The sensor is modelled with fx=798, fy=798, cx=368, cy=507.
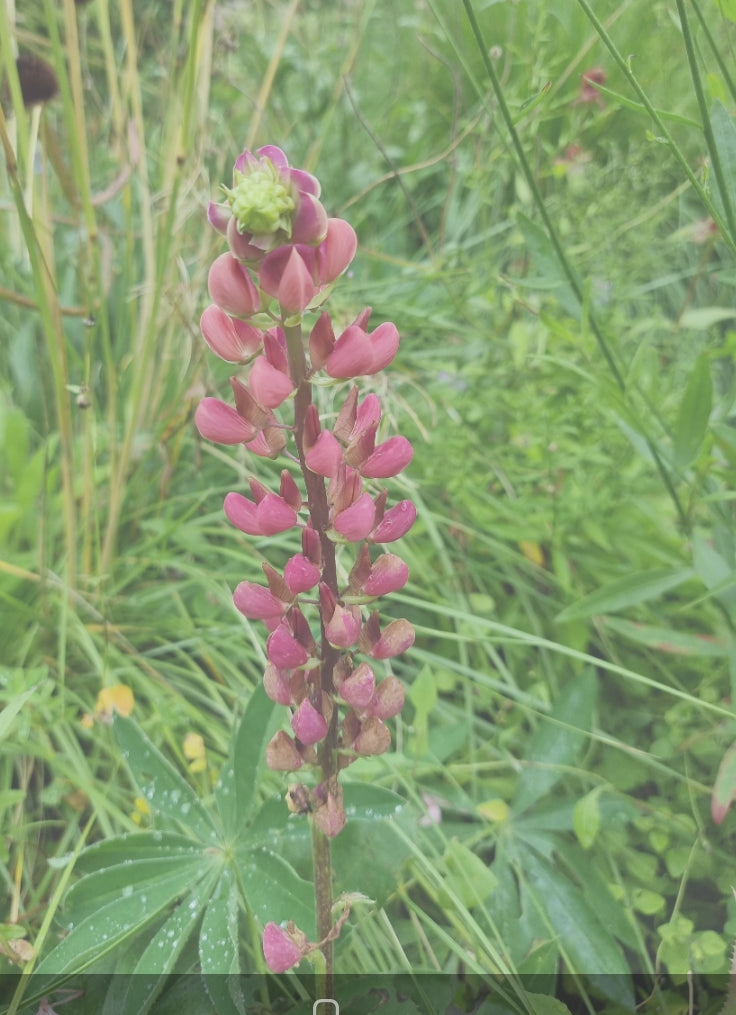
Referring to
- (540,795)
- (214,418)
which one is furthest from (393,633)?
(540,795)

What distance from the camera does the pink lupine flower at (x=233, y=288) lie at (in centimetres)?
52

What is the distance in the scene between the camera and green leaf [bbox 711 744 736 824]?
88 centimetres

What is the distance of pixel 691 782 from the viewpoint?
0.99 metres

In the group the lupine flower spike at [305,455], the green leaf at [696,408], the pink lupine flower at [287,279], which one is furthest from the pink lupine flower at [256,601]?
the green leaf at [696,408]

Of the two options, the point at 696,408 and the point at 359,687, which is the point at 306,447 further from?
the point at 696,408

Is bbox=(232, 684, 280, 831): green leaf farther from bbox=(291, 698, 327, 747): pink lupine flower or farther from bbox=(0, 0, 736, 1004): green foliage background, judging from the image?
bbox=(291, 698, 327, 747): pink lupine flower

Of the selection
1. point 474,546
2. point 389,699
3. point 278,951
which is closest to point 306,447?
point 389,699

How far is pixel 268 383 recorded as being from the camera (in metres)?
0.53

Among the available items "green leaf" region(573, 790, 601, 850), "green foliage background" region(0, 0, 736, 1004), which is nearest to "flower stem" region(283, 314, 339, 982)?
"green foliage background" region(0, 0, 736, 1004)

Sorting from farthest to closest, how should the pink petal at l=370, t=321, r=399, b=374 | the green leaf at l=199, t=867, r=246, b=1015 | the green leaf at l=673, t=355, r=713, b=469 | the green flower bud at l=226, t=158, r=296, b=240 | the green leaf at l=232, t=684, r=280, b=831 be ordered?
the green leaf at l=673, t=355, r=713, b=469 → the green leaf at l=232, t=684, r=280, b=831 → the green leaf at l=199, t=867, r=246, b=1015 → the pink petal at l=370, t=321, r=399, b=374 → the green flower bud at l=226, t=158, r=296, b=240

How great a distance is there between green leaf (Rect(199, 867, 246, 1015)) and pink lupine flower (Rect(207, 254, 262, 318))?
0.55 meters

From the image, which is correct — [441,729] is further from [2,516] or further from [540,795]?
[2,516]

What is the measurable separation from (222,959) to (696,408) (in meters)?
0.79

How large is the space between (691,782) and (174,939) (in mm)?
635
